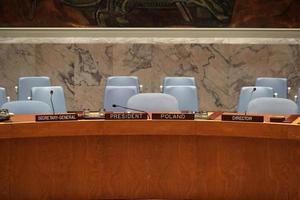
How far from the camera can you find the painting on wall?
1134cm

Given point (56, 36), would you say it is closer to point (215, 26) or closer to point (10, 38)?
point (10, 38)

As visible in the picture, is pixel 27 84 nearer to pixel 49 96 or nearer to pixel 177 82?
pixel 49 96

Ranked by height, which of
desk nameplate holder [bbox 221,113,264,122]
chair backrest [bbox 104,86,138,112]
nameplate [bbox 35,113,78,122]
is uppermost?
chair backrest [bbox 104,86,138,112]

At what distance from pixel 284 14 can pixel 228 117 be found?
712 centimetres

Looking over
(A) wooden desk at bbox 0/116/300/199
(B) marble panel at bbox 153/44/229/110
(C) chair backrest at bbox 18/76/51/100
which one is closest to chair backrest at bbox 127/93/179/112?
(A) wooden desk at bbox 0/116/300/199

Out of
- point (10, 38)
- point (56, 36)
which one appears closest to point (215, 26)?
point (56, 36)

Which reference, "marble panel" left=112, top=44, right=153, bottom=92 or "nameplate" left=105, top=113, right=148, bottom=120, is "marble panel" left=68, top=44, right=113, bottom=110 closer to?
"marble panel" left=112, top=44, right=153, bottom=92

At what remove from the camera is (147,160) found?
4.71 meters

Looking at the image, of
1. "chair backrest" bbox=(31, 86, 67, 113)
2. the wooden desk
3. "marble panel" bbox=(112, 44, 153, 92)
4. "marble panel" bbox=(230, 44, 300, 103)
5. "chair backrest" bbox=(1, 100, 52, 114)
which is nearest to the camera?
the wooden desk

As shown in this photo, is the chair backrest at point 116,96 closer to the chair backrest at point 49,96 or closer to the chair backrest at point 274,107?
the chair backrest at point 49,96

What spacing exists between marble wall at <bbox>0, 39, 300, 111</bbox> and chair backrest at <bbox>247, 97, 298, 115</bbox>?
5.11m

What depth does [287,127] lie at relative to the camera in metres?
4.43

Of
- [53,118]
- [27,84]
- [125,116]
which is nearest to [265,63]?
[27,84]

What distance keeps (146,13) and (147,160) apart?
7051mm
